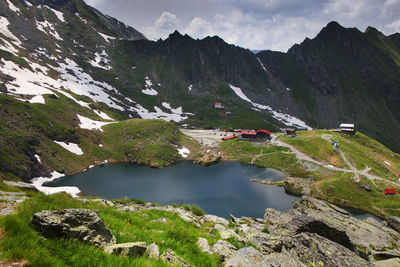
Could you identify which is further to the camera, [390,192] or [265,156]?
[265,156]

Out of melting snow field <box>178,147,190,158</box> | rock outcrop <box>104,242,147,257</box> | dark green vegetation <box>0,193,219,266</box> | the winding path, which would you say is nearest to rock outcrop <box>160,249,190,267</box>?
rock outcrop <box>104,242,147,257</box>

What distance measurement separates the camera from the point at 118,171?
9700 centimetres

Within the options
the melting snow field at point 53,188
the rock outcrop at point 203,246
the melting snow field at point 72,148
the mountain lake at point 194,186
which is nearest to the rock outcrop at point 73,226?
the rock outcrop at point 203,246

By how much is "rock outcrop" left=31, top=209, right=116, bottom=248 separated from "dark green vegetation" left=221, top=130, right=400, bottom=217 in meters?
85.7

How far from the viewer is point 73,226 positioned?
6.06 meters

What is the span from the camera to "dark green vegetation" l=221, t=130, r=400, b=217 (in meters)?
72.0

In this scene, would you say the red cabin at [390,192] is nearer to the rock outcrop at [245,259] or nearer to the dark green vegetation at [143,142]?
the rock outcrop at [245,259]

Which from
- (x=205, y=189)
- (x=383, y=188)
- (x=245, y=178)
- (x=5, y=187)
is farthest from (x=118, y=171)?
(x=383, y=188)

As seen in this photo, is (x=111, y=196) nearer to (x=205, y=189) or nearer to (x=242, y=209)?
(x=205, y=189)

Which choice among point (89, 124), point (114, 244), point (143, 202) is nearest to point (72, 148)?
point (89, 124)

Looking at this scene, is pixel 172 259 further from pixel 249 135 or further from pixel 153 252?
pixel 249 135

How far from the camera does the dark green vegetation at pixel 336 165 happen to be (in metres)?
72.0

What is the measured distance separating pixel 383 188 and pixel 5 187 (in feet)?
340

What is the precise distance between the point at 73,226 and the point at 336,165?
4359 inches
